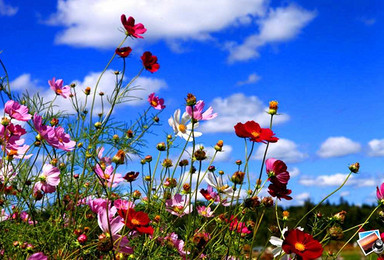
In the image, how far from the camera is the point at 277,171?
1.36 meters

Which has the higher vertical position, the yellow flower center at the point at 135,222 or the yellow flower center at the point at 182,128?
the yellow flower center at the point at 182,128

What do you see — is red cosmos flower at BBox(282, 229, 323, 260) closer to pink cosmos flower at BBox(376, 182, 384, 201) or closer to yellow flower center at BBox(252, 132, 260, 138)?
yellow flower center at BBox(252, 132, 260, 138)

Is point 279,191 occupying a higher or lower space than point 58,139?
lower

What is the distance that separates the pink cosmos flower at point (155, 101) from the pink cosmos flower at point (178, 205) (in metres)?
0.49

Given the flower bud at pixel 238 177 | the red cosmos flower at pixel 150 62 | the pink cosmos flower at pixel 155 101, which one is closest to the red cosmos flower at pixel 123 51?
the red cosmos flower at pixel 150 62

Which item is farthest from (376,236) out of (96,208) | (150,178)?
(96,208)

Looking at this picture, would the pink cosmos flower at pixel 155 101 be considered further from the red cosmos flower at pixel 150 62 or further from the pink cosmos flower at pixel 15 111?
the pink cosmos flower at pixel 15 111

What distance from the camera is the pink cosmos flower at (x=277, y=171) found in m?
1.35

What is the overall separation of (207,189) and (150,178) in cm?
26

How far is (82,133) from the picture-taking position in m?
2.12

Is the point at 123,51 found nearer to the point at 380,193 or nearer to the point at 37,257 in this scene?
the point at 37,257


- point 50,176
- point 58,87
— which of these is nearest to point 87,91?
Result: point 58,87

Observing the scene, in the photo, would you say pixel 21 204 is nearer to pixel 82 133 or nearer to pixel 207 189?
pixel 82 133

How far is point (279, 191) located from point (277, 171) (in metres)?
0.07
